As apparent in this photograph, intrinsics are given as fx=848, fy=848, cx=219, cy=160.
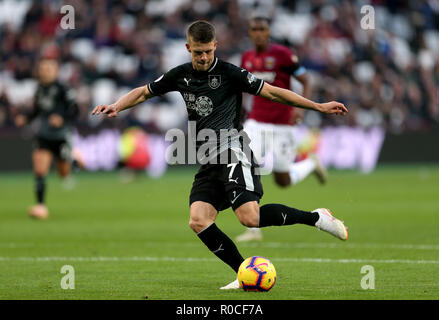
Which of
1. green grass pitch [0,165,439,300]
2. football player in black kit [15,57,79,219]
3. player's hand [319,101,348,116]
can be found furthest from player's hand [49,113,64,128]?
player's hand [319,101,348,116]

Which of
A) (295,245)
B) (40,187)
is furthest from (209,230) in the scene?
(40,187)

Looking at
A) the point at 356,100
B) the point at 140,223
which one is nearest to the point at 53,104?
the point at 140,223

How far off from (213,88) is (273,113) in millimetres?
4825

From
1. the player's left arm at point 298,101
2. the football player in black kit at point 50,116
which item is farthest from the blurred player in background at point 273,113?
the football player in black kit at point 50,116

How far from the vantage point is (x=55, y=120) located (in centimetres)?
1392

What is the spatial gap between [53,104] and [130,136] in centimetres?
949

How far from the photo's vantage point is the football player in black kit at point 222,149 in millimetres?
6934

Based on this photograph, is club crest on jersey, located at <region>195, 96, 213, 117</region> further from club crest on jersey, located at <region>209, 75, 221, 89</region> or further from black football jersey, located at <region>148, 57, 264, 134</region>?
club crest on jersey, located at <region>209, 75, 221, 89</region>

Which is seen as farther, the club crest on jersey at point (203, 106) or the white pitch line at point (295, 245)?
the white pitch line at point (295, 245)

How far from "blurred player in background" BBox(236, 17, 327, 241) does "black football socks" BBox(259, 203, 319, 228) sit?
137 inches

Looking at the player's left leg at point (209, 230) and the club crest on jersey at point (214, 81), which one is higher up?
the club crest on jersey at point (214, 81)

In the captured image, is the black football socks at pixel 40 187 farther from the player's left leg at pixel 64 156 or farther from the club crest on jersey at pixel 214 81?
the club crest on jersey at pixel 214 81

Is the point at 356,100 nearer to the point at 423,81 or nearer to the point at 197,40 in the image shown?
the point at 423,81

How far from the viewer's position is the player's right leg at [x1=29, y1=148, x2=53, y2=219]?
13.7 m
